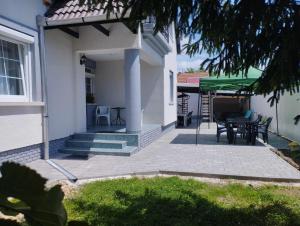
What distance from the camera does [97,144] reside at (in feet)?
32.7

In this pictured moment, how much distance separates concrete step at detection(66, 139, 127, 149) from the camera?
9814 millimetres

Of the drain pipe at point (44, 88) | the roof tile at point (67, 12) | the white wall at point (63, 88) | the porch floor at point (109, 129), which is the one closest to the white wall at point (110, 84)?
the porch floor at point (109, 129)

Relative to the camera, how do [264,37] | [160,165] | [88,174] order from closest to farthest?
[264,37] < [88,174] < [160,165]

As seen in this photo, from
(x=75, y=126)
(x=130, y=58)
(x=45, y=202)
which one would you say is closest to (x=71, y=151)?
(x=75, y=126)

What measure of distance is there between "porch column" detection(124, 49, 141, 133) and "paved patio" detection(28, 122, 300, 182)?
1.00 meters

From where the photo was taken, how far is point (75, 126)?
10.6 metres

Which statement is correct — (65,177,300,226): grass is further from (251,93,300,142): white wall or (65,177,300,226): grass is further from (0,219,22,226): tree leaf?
(251,93,300,142): white wall

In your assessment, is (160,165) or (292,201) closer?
(292,201)

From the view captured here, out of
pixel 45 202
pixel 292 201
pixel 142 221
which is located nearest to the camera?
pixel 45 202

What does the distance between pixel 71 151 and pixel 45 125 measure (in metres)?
1.53

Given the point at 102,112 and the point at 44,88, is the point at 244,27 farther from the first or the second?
the point at 102,112

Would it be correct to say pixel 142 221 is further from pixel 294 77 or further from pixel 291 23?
pixel 291 23

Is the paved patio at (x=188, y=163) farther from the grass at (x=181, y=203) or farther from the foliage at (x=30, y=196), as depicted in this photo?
the foliage at (x=30, y=196)

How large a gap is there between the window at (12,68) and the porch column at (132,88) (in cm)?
324
